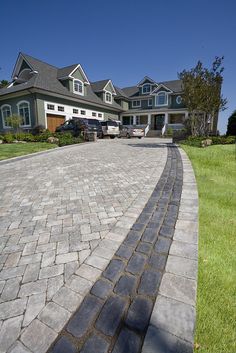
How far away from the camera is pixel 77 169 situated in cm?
684

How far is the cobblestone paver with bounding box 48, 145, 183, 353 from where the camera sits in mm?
1416

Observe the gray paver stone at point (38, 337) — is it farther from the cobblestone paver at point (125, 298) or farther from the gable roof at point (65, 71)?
the gable roof at point (65, 71)

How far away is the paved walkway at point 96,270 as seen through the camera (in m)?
1.46

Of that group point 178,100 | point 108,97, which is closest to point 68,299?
point 108,97

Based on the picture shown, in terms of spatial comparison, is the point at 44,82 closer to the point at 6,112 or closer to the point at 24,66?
the point at 24,66

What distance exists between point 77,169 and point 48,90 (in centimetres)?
1571

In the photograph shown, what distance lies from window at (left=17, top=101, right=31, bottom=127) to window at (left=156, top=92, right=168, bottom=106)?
20.2m

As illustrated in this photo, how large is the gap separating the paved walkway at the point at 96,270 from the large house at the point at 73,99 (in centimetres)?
1796

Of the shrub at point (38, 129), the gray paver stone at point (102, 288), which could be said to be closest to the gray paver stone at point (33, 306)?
the gray paver stone at point (102, 288)

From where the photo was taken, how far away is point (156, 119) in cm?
3331

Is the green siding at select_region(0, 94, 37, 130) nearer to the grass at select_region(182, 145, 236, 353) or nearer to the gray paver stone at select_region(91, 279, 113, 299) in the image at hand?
the grass at select_region(182, 145, 236, 353)

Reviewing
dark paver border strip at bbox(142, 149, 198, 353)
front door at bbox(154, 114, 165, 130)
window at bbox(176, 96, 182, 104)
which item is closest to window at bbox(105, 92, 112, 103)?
front door at bbox(154, 114, 165, 130)

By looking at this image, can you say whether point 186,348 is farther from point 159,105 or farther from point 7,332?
point 159,105

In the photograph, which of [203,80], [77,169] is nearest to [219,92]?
[203,80]
